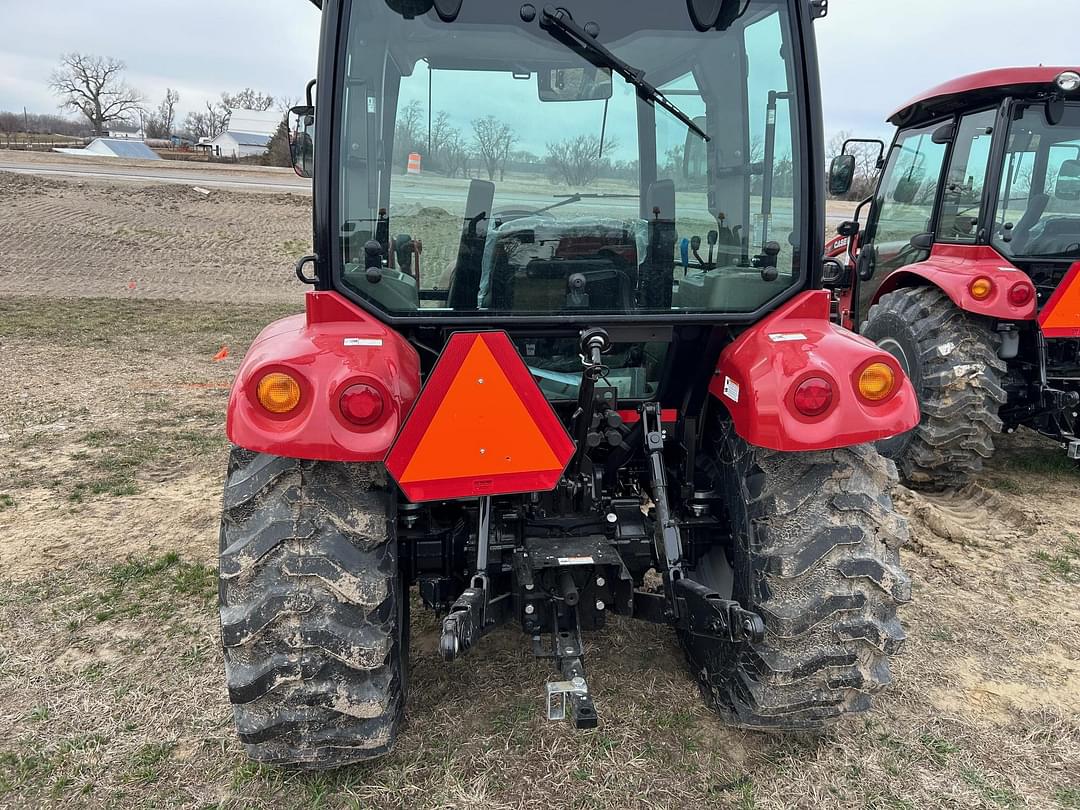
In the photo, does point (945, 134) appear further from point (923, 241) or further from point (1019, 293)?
point (1019, 293)

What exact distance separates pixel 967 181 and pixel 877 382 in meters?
3.42

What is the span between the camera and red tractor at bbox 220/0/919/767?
2082 mm

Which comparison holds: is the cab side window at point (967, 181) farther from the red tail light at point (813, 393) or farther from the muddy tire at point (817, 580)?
the red tail light at point (813, 393)

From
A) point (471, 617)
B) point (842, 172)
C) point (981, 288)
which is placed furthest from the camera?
point (981, 288)

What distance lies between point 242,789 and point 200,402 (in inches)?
185

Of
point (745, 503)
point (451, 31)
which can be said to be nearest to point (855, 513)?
point (745, 503)

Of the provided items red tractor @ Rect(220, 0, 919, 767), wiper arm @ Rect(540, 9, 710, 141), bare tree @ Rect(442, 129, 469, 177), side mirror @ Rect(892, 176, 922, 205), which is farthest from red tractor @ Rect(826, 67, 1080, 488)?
bare tree @ Rect(442, 129, 469, 177)

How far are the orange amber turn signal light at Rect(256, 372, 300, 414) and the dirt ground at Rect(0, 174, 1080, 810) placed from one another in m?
1.20

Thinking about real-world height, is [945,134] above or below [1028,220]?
above

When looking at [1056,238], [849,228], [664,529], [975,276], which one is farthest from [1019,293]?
[664,529]

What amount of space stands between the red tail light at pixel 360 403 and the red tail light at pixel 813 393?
116 centimetres

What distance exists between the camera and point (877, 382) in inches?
87.0

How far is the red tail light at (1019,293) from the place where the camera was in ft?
14.3

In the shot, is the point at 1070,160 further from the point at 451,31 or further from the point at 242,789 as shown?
the point at 242,789
